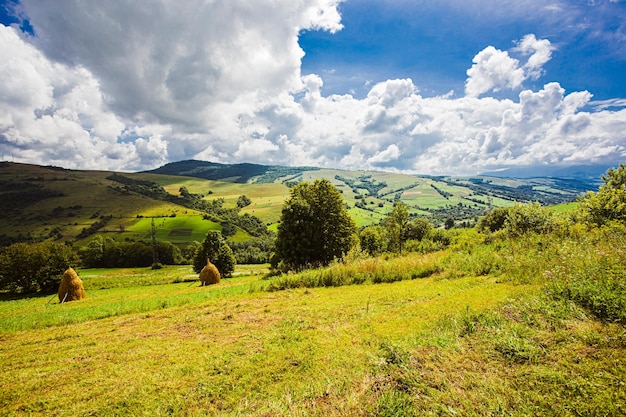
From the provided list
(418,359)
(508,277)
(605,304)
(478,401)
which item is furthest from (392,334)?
(508,277)

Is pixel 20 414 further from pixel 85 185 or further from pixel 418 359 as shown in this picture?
pixel 85 185

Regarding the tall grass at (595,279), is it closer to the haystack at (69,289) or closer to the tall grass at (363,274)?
the tall grass at (363,274)

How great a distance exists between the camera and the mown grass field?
4211 mm

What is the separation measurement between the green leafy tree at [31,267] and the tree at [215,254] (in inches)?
797

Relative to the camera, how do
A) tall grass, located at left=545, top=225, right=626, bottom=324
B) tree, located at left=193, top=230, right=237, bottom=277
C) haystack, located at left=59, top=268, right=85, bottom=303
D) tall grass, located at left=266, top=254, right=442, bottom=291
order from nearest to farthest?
1. tall grass, located at left=545, top=225, right=626, bottom=324
2. tall grass, located at left=266, top=254, right=442, bottom=291
3. haystack, located at left=59, top=268, right=85, bottom=303
4. tree, located at left=193, top=230, right=237, bottom=277

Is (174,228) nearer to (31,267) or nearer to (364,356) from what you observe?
(31,267)

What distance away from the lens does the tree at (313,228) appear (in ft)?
102

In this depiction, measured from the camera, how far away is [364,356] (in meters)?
6.05

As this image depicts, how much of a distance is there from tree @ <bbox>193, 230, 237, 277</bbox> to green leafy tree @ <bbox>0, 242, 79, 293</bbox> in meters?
20.2

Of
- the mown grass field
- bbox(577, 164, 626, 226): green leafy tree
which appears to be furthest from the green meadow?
bbox(577, 164, 626, 226): green leafy tree

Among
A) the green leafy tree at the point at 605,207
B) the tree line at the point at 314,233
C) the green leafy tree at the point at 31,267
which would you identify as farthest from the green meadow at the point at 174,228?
the green leafy tree at the point at 605,207

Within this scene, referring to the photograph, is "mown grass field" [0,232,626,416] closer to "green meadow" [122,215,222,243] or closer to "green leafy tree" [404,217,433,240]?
"green leafy tree" [404,217,433,240]

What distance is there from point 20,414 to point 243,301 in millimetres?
7976

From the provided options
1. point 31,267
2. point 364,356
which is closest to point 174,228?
point 31,267
